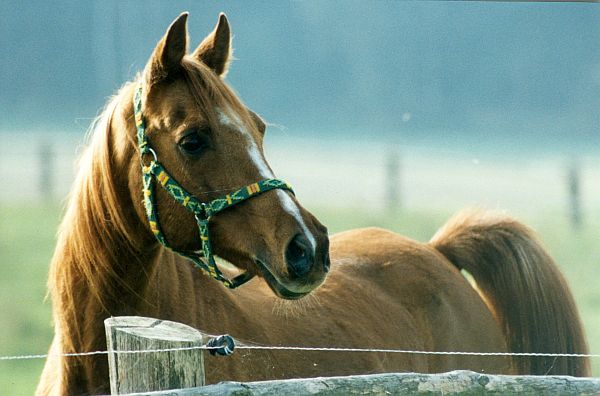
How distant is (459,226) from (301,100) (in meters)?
1.49

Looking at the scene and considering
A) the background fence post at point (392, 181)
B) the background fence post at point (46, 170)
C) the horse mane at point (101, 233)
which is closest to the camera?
the horse mane at point (101, 233)

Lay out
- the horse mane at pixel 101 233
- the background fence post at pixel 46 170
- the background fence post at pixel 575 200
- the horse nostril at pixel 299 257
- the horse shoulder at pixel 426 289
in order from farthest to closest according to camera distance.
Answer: the background fence post at pixel 575 200
the background fence post at pixel 46 170
the horse shoulder at pixel 426 289
the horse mane at pixel 101 233
the horse nostril at pixel 299 257

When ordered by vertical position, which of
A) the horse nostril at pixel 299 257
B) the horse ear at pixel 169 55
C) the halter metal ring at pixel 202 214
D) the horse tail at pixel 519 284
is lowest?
the horse tail at pixel 519 284

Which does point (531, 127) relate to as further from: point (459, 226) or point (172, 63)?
point (172, 63)

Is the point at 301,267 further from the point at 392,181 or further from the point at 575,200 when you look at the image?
the point at 575,200

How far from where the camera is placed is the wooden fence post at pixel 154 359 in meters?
1.76

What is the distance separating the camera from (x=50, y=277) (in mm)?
2424

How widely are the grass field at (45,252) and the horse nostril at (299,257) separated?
9.63 feet

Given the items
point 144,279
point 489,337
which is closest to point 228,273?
point 144,279

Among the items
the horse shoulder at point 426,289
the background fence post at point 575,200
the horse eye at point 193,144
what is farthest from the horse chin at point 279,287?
the background fence post at point 575,200

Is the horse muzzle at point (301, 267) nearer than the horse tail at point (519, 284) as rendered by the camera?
Yes

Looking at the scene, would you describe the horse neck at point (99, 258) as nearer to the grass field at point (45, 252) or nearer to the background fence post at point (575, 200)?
the grass field at point (45, 252)

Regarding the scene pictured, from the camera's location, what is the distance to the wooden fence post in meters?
1.76

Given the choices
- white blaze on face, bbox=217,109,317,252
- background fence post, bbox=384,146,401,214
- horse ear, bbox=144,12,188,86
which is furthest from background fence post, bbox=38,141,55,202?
white blaze on face, bbox=217,109,317,252
